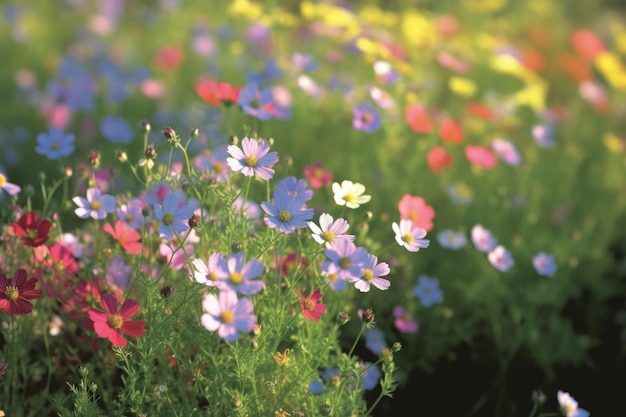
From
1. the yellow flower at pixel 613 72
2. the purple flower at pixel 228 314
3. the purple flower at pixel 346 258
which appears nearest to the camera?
the purple flower at pixel 228 314

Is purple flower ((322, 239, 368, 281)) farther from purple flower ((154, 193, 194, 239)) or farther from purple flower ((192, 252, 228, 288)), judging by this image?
purple flower ((154, 193, 194, 239))

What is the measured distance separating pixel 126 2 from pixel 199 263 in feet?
15.9

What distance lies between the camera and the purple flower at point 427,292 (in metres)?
2.30

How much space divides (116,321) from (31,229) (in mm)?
364

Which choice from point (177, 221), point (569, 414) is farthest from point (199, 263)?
point (569, 414)

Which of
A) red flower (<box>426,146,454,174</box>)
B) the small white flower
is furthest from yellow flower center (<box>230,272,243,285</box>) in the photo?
red flower (<box>426,146,454,174</box>)

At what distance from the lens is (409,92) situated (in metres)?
3.09

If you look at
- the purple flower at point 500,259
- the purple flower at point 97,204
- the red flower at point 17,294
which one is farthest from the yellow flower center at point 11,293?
the purple flower at point 500,259

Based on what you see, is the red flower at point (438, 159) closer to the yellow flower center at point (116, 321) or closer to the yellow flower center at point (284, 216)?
the yellow flower center at point (284, 216)

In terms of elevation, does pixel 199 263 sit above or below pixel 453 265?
above

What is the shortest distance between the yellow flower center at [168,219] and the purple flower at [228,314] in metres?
0.28

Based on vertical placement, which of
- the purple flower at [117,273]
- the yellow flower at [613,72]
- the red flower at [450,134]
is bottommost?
the yellow flower at [613,72]

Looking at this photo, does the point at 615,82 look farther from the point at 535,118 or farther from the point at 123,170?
the point at 123,170

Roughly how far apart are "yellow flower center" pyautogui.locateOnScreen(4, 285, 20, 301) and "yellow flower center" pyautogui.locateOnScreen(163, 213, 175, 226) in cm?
35
